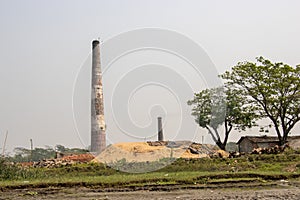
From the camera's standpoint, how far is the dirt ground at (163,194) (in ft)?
36.0

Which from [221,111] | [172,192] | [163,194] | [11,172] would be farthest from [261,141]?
[163,194]

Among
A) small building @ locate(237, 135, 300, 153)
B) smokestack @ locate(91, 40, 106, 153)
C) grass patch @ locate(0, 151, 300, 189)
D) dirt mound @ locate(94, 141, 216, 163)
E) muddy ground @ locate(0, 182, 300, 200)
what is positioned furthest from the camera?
small building @ locate(237, 135, 300, 153)

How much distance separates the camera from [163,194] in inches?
476

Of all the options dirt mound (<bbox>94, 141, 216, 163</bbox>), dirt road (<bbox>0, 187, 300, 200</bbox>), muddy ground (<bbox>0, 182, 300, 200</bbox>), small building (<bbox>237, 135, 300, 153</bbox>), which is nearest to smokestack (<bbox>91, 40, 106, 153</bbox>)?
dirt mound (<bbox>94, 141, 216, 163</bbox>)

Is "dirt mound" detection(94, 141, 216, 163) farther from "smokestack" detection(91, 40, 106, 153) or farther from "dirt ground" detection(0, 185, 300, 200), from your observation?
"dirt ground" detection(0, 185, 300, 200)

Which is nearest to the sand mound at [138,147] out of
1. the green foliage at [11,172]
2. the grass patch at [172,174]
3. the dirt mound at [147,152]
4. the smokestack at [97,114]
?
the dirt mound at [147,152]

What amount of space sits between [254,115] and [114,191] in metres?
29.7

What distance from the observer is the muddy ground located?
36.5ft

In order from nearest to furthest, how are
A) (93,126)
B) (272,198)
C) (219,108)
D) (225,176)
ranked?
(272,198) → (225,176) → (93,126) → (219,108)

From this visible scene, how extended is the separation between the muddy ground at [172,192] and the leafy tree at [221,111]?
1043 inches

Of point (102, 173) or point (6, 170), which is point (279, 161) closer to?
point (102, 173)

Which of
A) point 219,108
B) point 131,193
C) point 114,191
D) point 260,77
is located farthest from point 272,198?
point 219,108

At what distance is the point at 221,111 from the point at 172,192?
110ft

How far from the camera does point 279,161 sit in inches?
902
